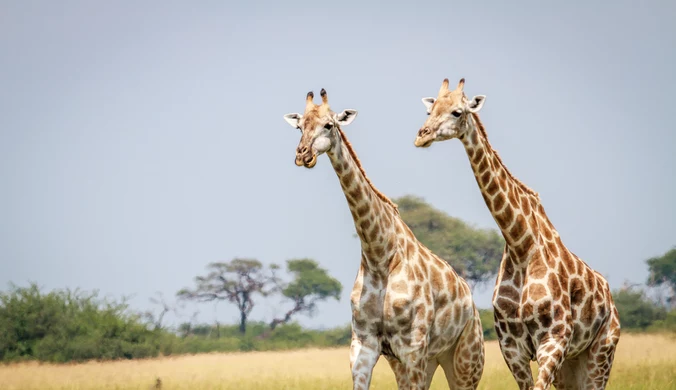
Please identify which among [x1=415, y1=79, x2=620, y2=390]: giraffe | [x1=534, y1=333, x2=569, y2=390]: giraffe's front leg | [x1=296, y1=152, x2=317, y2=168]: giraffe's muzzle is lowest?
[x1=534, y1=333, x2=569, y2=390]: giraffe's front leg

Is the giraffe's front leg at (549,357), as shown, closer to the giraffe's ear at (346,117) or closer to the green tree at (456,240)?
the giraffe's ear at (346,117)

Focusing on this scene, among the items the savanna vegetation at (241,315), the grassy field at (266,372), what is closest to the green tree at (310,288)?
the savanna vegetation at (241,315)

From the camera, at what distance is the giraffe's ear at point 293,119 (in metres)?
13.3

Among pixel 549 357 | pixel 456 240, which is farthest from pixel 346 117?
pixel 456 240

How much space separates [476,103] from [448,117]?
0.39 metres

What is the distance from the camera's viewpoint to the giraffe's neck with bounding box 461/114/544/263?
41.7ft

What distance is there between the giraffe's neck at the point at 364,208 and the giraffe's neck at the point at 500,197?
113 cm

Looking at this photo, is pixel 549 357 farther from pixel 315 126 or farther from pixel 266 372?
pixel 266 372

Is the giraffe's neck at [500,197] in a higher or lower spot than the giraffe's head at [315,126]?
lower

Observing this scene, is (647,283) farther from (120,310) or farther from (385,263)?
(385,263)

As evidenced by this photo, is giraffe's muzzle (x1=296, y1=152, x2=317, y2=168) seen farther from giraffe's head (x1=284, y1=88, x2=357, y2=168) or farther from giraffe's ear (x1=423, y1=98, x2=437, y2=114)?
giraffe's ear (x1=423, y1=98, x2=437, y2=114)

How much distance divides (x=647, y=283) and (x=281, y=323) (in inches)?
533

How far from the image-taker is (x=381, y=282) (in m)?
13.1

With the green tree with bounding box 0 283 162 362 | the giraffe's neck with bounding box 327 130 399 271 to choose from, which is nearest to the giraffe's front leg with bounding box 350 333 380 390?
the giraffe's neck with bounding box 327 130 399 271
